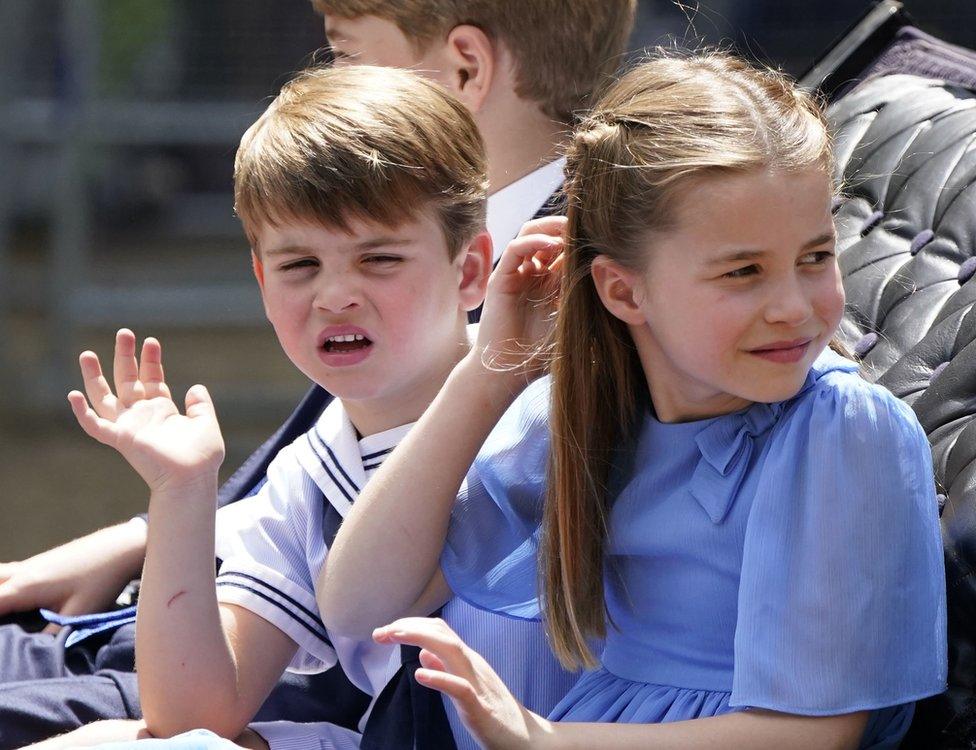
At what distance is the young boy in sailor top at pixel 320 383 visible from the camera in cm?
142

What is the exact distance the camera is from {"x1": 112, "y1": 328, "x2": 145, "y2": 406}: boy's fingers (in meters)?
1.45

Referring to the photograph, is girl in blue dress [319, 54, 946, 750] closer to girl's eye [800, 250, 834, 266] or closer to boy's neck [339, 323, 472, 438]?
girl's eye [800, 250, 834, 266]

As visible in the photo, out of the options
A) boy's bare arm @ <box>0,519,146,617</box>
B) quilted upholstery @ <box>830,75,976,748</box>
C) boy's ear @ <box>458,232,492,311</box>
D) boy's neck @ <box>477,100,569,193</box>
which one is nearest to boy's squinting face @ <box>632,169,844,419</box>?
quilted upholstery @ <box>830,75,976,748</box>

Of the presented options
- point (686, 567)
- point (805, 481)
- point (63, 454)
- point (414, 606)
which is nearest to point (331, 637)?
point (414, 606)

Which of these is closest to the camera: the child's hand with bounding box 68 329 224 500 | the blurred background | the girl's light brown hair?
the girl's light brown hair

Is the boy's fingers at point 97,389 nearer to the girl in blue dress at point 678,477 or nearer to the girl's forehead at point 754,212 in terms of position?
the girl in blue dress at point 678,477

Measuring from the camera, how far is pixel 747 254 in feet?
3.98

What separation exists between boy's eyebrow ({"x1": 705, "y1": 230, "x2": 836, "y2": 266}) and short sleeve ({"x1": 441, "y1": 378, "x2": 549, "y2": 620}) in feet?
0.89

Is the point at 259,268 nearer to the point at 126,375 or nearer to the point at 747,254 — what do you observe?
the point at 126,375

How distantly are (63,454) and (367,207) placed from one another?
426cm

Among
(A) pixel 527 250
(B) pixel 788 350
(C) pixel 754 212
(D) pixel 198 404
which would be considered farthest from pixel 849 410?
(D) pixel 198 404

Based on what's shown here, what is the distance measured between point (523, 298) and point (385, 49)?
66 cm

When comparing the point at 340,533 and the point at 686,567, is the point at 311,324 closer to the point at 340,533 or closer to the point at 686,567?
the point at 340,533

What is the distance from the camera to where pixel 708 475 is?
4.25ft
